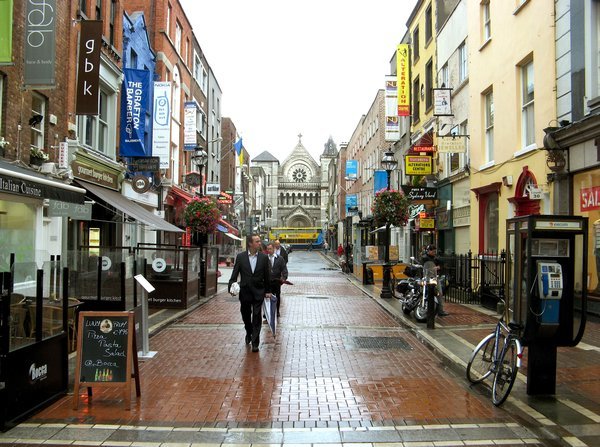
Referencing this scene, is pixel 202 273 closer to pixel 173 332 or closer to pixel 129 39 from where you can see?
pixel 173 332

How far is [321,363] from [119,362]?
3.21 m

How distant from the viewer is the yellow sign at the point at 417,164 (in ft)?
75.4

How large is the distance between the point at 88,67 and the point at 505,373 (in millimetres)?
13283

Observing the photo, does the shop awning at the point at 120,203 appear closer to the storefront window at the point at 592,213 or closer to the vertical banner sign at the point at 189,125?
the vertical banner sign at the point at 189,125

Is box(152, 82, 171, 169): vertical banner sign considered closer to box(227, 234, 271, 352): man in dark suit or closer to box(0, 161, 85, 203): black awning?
box(0, 161, 85, 203): black awning

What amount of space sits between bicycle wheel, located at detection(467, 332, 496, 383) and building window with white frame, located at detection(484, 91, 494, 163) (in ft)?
38.0

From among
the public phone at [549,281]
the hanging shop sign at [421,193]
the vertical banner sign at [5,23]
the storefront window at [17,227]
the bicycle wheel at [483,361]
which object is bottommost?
the bicycle wheel at [483,361]

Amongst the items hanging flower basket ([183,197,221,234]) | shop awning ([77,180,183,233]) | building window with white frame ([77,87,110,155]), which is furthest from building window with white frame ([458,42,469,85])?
building window with white frame ([77,87,110,155])

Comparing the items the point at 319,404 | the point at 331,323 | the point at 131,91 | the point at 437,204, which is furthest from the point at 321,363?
the point at 437,204

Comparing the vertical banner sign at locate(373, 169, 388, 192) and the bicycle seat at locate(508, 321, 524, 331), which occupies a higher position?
the vertical banner sign at locate(373, 169, 388, 192)

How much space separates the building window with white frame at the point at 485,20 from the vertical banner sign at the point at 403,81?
10.2m

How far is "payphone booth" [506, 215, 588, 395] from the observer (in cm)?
625

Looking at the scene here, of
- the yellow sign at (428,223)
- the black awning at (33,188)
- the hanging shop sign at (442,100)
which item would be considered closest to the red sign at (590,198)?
the hanging shop sign at (442,100)

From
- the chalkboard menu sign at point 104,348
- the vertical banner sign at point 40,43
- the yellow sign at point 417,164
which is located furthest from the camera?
the yellow sign at point 417,164
